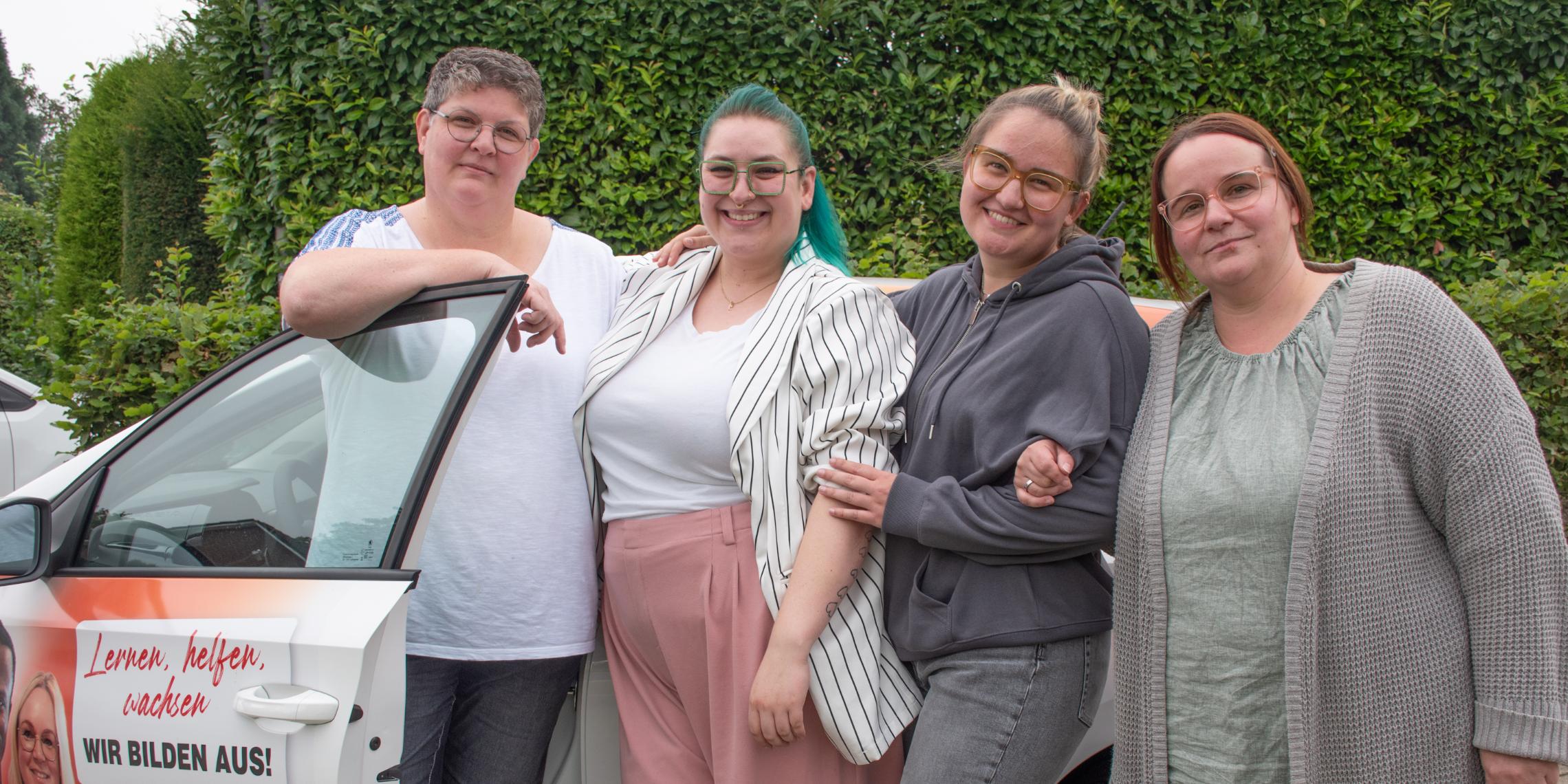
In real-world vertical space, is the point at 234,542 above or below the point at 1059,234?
below

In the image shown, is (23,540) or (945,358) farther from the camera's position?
(945,358)

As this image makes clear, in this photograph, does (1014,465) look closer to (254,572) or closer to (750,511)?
(750,511)

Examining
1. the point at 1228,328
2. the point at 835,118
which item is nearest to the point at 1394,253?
the point at 835,118

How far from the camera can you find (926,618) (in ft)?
6.12

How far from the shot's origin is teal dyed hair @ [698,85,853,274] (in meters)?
2.08

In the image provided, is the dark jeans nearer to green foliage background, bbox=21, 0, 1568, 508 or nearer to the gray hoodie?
the gray hoodie

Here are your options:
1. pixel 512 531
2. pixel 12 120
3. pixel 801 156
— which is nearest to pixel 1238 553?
pixel 801 156

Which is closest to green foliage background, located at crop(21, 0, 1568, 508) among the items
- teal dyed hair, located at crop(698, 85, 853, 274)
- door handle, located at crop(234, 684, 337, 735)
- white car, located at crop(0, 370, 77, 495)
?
white car, located at crop(0, 370, 77, 495)

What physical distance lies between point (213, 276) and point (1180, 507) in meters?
9.14

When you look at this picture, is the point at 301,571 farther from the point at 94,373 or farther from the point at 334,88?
the point at 334,88

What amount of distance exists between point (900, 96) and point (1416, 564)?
3948 millimetres

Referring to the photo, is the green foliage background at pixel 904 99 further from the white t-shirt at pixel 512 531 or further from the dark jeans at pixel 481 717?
the dark jeans at pixel 481 717

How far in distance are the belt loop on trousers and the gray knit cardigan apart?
92 centimetres

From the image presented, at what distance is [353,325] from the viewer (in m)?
1.88
